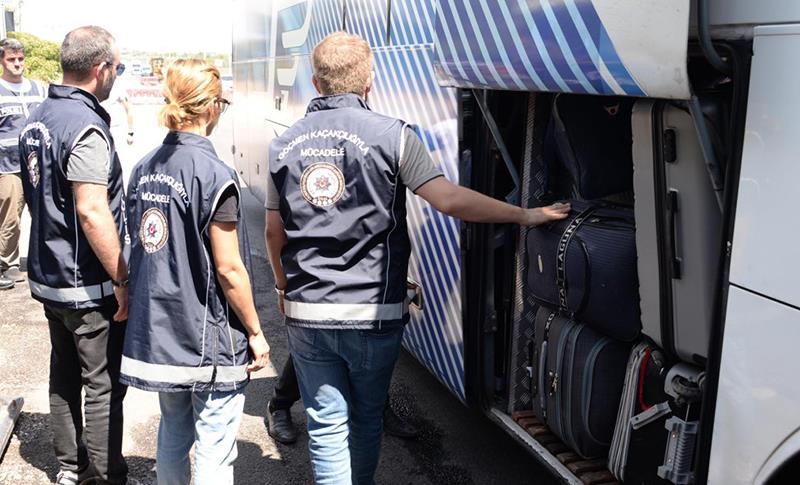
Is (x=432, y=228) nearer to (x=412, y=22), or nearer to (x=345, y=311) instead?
(x=412, y=22)

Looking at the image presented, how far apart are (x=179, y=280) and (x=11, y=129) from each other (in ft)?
14.7

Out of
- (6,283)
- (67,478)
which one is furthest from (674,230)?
(6,283)

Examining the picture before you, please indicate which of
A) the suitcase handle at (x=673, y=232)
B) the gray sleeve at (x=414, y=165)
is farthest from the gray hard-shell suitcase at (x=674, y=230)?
the gray sleeve at (x=414, y=165)

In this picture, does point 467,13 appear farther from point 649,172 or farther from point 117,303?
point 117,303

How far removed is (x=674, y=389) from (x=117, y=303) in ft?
6.98

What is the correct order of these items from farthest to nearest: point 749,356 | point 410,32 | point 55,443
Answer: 1. point 410,32
2. point 55,443
3. point 749,356

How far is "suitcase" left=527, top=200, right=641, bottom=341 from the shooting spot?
2719mm

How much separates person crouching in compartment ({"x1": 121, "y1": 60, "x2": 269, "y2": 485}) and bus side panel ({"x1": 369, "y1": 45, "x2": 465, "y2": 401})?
1037 mm

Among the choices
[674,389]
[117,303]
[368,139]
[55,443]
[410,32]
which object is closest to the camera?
[674,389]

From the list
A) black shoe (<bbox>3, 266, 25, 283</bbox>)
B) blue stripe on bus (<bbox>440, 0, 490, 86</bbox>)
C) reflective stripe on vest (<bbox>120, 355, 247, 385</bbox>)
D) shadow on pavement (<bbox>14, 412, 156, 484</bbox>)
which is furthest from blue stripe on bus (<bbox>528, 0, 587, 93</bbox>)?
black shoe (<bbox>3, 266, 25, 283</bbox>)

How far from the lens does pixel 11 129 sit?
20.8ft

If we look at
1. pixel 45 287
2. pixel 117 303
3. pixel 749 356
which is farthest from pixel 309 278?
pixel 749 356

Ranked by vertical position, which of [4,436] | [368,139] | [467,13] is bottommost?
[4,436]

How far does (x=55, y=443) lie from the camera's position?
3.50 metres
